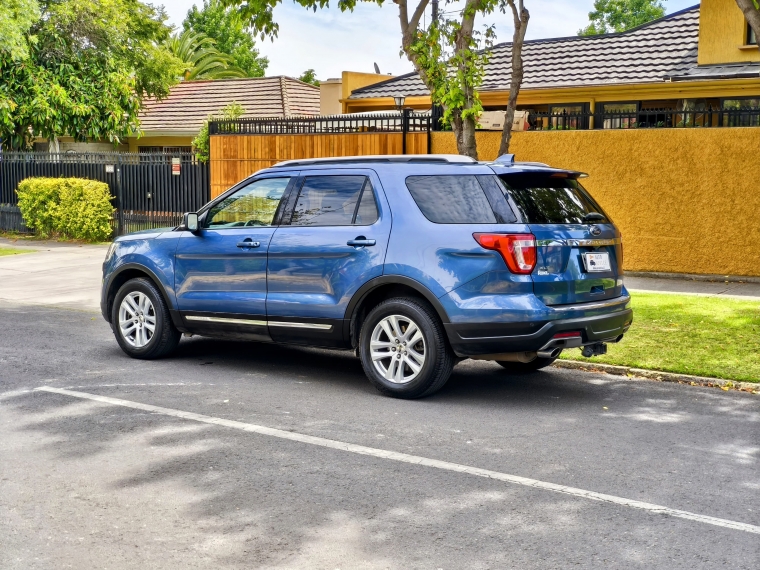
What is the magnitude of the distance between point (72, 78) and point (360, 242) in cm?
2308

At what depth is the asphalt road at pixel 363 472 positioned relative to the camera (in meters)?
4.74

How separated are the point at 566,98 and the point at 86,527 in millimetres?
19880

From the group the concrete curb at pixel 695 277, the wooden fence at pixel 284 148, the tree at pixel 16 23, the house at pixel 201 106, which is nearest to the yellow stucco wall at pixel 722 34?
the wooden fence at pixel 284 148

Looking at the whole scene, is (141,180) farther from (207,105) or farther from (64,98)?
(207,105)

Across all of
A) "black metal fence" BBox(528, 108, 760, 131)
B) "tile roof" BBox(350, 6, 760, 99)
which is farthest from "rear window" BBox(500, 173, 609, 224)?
"tile roof" BBox(350, 6, 760, 99)

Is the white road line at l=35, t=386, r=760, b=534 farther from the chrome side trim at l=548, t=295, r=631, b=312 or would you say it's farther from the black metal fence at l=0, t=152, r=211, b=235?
the black metal fence at l=0, t=152, r=211, b=235

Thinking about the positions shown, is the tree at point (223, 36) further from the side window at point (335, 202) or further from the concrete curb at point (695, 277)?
the side window at point (335, 202)

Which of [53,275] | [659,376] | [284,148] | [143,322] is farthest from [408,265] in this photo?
[284,148]

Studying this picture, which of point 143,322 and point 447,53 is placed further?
point 447,53

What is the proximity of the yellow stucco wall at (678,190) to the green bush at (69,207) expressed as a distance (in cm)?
1084

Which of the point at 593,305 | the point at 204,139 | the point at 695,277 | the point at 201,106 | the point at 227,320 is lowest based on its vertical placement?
the point at 695,277

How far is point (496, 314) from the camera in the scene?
291 inches

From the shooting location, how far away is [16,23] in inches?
950

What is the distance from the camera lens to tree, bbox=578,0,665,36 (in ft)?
225
